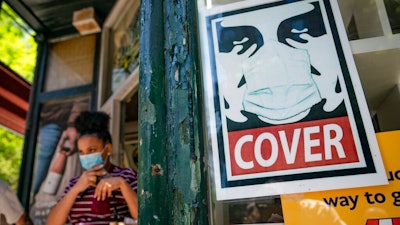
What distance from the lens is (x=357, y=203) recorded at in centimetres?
82

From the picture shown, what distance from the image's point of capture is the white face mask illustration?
93 cm

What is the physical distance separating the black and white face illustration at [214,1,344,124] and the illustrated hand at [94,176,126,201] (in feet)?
3.13

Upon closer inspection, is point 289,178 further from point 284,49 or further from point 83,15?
point 83,15

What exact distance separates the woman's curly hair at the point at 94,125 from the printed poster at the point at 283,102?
44.9 inches

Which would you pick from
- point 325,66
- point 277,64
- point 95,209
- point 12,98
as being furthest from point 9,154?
point 325,66

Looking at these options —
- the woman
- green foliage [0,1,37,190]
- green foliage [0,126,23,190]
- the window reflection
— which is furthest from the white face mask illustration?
green foliage [0,126,23,190]

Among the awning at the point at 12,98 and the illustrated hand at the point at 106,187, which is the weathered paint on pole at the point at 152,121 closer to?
the illustrated hand at the point at 106,187

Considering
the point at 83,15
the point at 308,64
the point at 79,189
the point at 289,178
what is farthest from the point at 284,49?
the point at 83,15

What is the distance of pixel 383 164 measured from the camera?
837 millimetres

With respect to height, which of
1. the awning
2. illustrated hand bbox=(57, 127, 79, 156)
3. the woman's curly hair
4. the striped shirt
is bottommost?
the striped shirt

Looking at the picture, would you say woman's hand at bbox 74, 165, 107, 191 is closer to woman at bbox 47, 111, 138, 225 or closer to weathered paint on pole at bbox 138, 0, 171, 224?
woman at bbox 47, 111, 138, 225

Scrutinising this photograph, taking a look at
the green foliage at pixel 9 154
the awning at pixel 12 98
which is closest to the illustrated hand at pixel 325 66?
the awning at pixel 12 98

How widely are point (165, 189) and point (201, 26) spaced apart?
0.54m

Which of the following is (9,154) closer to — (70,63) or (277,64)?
(70,63)
